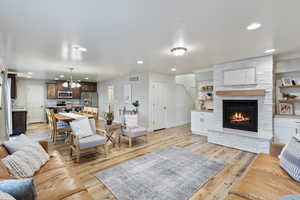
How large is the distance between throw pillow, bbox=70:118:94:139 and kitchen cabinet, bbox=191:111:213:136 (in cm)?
363

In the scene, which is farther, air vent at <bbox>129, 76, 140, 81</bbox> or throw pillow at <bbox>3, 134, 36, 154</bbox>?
air vent at <bbox>129, 76, 140, 81</bbox>

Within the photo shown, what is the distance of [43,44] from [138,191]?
126 inches

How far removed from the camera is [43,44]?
2.64m

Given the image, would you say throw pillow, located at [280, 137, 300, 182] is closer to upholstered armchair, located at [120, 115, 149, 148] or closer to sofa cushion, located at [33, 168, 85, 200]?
sofa cushion, located at [33, 168, 85, 200]

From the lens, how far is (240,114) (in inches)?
151

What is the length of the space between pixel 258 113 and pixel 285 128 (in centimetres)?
65

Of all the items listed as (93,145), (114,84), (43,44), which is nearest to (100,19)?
(43,44)

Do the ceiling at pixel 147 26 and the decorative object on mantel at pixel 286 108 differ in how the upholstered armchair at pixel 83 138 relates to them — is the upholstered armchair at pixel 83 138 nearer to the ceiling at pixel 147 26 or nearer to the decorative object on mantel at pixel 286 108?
the ceiling at pixel 147 26

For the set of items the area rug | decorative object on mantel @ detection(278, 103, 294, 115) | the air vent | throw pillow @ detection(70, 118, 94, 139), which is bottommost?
the area rug

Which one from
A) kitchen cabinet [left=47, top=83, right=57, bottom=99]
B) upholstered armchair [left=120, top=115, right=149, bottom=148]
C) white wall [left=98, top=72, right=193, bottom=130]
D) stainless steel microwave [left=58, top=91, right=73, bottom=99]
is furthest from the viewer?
stainless steel microwave [left=58, top=91, right=73, bottom=99]

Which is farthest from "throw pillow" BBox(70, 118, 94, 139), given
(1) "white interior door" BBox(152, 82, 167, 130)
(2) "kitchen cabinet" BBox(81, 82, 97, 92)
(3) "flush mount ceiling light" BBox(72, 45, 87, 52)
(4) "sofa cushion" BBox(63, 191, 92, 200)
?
(2) "kitchen cabinet" BBox(81, 82, 97, 92)

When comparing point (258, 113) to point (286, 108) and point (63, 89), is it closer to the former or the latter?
point (286, 108)

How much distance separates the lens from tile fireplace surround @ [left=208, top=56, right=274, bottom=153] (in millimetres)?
3352

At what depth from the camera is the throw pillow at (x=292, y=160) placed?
150 centimetres
